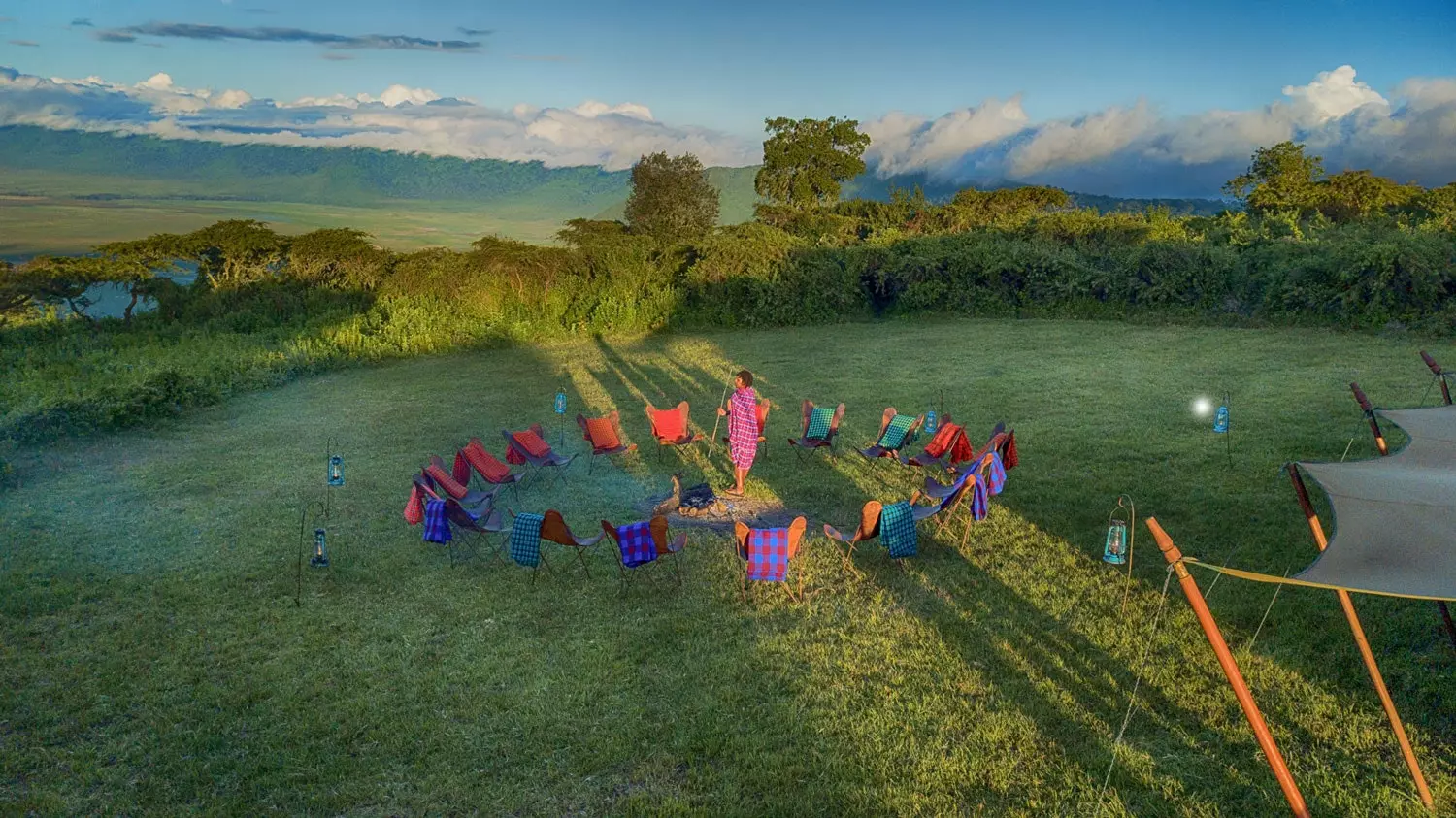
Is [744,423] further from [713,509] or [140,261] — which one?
[140,261]

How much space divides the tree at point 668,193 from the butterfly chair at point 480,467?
27659mm

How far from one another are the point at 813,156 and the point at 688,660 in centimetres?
3833

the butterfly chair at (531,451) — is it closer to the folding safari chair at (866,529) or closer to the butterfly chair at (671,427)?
the butterfly chair at (671,427)

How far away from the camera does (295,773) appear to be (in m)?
4.95

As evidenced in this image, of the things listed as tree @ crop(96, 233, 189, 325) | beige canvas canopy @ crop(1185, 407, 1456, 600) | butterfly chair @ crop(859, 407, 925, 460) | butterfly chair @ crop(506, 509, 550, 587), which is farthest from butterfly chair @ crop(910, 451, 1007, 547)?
tree @ crop(96, 233, 189, 325)

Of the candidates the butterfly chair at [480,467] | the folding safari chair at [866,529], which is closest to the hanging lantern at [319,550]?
the butterfly chair at [480,467]

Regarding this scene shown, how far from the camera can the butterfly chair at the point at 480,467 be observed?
30.6 feet

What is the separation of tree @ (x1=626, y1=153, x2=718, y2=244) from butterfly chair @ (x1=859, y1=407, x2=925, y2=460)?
2703cm

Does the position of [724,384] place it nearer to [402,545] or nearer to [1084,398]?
[1084,398]

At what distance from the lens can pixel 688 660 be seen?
245 inches

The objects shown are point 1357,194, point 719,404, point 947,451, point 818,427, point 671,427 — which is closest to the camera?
point 947,451

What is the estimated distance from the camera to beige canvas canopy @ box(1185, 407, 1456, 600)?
4.11m

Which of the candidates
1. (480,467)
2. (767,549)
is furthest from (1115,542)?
(480,467)

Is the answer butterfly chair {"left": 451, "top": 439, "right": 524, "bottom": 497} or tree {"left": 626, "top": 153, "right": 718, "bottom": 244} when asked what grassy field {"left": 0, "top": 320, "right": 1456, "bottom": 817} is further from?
tree {"left": 626, "top": 153, "right": 718, "bottom": 244}
